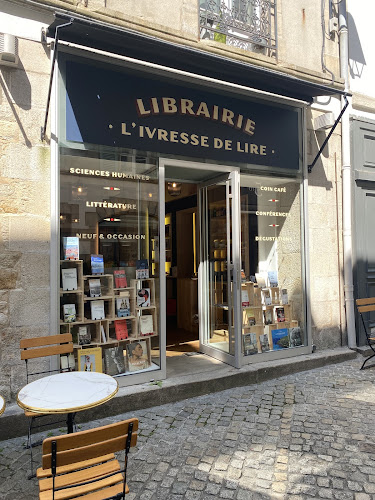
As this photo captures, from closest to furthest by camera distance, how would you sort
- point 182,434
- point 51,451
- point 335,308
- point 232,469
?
point 51,451 < point 232,469 < point 182,434 < point 335,308

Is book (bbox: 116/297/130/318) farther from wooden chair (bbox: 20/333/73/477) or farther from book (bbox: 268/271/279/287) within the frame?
book (bbox: 268/271/279/287)

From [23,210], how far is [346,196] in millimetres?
4923

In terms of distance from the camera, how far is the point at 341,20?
6.39 meters

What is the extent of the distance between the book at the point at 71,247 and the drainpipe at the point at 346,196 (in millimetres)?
4298

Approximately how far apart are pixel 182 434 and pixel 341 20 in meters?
6.73

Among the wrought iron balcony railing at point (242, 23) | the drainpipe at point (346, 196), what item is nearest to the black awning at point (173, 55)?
the wrought iron balcony railing at point (242, 23)

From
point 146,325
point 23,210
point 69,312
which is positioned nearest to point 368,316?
point 146,325

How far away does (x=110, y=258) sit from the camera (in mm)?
4559

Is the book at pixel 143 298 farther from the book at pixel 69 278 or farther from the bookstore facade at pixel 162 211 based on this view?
the book at pixel 69 278

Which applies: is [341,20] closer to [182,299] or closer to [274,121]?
[274,121]

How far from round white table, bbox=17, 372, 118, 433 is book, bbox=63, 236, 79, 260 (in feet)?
5.07

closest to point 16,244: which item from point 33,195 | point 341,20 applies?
point 33,195

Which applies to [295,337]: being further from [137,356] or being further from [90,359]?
[90,359]

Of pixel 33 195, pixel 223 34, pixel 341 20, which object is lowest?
pixel 33 195
